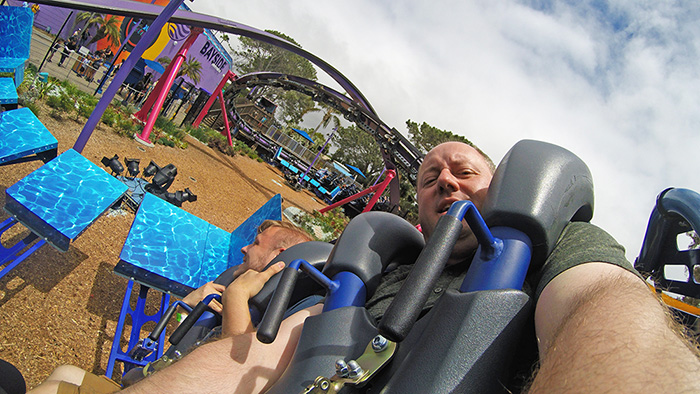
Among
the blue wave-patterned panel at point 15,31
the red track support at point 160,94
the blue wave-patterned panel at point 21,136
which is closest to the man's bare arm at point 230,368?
the blue wave-patterned panel at point 21,136

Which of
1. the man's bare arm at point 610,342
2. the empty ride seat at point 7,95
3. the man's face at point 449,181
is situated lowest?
the empty ride seat at point 7,95

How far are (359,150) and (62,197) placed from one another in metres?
39.8

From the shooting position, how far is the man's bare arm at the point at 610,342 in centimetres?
51

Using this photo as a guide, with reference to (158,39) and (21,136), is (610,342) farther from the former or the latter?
(158,39)

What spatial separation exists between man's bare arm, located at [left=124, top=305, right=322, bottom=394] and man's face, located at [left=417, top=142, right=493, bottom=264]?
723mm

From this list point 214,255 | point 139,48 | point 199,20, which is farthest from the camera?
point 199,20

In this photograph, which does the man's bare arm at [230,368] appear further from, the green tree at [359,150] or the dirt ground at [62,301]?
the green tree at [359,150]

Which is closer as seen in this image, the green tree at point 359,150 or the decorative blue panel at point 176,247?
the decorative blue panel at point 176,247

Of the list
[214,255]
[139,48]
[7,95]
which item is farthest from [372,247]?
[139,48]

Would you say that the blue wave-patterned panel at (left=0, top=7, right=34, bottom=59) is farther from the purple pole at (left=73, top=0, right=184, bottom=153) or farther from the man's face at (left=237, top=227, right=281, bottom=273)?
the man's face at (left=237, top=227, right=281, bottom=273)

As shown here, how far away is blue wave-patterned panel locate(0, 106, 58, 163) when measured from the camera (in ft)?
9.68

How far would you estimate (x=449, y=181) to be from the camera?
1.61 m

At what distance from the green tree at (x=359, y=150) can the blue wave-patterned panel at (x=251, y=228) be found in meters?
34.6

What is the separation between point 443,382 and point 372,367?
20 cm
